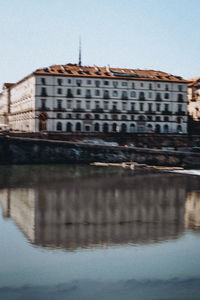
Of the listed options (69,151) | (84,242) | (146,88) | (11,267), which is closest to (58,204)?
(84,242)

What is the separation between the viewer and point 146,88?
259 ft

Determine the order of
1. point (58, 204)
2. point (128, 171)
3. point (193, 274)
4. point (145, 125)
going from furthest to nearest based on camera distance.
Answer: point (145, 125)
point (128, 171)
point (58, 204)
point (193, 274)

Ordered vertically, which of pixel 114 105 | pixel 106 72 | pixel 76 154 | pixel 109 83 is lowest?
pixel 76 154

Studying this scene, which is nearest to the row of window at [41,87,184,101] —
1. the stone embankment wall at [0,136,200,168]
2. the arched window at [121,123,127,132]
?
the arched window at [121,123,127,132]

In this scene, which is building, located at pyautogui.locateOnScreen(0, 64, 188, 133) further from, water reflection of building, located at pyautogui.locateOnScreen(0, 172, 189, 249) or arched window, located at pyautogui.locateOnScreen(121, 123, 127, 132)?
water reflection of building, located at pyautogui.locateOnScreen(0, 172, 189, 249)

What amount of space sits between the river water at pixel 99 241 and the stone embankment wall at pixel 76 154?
16.6 metres

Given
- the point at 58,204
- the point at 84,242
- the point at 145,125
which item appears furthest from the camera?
the point at 145,125

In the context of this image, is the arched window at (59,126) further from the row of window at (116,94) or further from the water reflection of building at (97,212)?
the water reflection of building at (97,212)

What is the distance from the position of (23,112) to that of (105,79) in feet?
61.0

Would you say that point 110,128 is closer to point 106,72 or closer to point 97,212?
point 106,72

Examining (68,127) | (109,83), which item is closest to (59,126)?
(68,127)

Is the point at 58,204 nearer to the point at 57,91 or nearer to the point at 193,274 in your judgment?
the point at 193,274

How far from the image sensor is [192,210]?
31.6 metres

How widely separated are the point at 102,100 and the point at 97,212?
48356mm
